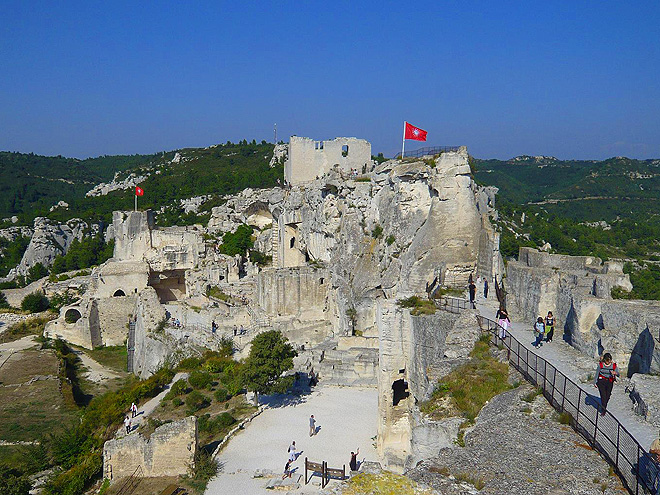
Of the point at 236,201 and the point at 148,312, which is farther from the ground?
the point at 236,201

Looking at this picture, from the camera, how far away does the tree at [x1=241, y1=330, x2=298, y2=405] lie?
63.4ft

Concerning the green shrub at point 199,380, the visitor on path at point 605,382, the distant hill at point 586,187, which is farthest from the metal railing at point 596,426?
the distant hill at point 586,187

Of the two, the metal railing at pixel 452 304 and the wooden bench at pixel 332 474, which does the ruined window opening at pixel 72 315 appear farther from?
the metal railing at pixel 452 304

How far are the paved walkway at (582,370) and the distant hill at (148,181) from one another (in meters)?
44.4

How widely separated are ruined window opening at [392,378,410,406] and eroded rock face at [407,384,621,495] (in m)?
6.28

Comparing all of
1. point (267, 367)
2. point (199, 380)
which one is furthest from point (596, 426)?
point (199, 380)

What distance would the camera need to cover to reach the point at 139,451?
14.7m

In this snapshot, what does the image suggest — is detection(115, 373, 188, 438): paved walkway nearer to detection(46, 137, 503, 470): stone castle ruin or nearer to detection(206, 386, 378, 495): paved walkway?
detection(46, 137, 503, 470): stone castle ruin

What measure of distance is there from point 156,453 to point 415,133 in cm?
1716

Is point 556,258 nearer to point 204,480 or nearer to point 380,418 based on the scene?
point 380,418

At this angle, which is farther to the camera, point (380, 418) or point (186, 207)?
point (186, 207)

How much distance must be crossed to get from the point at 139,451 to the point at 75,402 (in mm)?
10311

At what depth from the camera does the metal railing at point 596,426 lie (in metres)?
5.84

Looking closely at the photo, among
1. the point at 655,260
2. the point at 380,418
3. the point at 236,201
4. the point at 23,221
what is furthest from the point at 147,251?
the point at 655,260
